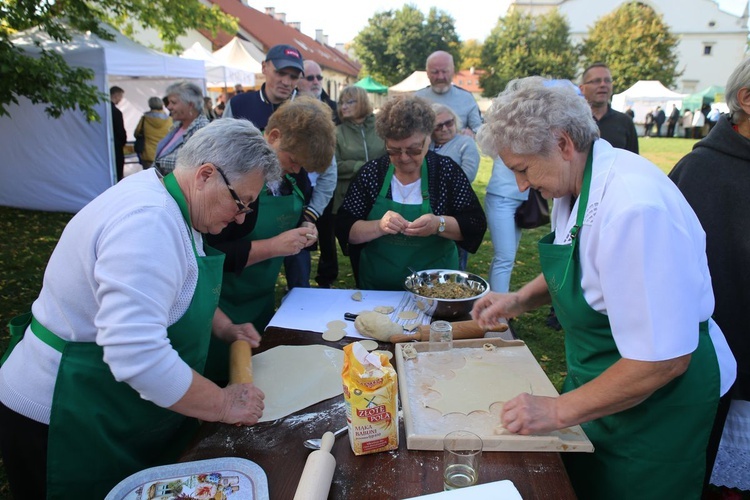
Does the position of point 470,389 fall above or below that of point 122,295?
below

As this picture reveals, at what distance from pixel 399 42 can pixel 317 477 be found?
42.7 metres

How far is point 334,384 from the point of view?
70.1 inches

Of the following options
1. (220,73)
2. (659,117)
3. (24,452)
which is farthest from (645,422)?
(659,117)

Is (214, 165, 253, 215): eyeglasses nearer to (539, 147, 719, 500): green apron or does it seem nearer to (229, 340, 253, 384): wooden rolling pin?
(229, 340, 253, 384): wooden rolling pin

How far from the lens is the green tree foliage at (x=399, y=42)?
40625 millimetres

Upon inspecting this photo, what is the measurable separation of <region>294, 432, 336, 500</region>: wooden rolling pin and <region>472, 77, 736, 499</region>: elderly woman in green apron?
0.51 meters

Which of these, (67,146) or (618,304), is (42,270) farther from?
(618,304)

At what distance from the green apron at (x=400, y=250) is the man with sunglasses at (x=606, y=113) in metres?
2.69

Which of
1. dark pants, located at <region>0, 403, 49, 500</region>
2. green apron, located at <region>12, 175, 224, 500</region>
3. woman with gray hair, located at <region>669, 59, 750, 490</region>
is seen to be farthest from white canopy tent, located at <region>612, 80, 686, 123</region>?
dark pants, located at <region>0, 403, 49, 500</region>

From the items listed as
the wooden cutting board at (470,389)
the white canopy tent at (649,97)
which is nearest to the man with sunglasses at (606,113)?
A: the wooden cutting board at (470,389)

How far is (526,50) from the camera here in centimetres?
3750

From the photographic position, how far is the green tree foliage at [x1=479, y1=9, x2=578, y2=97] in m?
36.3

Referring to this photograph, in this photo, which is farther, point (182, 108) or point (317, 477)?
point (182, 108)

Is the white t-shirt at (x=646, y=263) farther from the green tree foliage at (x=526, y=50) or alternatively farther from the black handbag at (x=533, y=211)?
the green tree foliage at (x=526, y=50)
